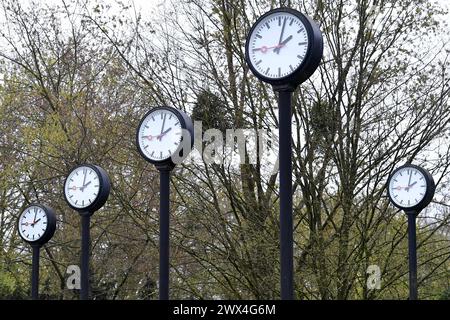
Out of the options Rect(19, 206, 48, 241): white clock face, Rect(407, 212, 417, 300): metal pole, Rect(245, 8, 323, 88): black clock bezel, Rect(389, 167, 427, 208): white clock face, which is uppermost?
Rect(245, 8, 323, 88): black clock bezel

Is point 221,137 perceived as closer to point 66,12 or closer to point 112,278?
point 66,12

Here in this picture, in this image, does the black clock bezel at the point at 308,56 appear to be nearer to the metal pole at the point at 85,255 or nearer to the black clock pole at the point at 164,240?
the black clock pole at the point at 164,240

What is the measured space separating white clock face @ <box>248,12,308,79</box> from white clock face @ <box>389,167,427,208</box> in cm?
320

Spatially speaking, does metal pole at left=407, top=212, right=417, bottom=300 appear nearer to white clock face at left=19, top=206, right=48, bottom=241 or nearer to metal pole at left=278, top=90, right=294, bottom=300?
metal pole at left=278, top=90, right=294, bottom=300

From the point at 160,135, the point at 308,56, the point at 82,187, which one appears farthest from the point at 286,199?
the point at 82,187

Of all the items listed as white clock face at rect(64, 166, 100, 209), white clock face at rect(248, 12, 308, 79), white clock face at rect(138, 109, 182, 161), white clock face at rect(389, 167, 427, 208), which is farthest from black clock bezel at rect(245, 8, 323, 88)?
white clock face at rect(389, 167, 427, 208)

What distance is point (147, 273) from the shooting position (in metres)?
14.4

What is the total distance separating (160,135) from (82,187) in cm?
165

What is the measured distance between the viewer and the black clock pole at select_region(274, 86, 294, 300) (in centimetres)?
527

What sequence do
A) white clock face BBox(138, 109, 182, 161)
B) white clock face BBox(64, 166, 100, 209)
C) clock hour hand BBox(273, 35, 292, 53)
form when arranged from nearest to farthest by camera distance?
1. clock hour hand BBox(273, 35, 292, 53)
2. white clock face BBox(138, 109, 182, 161)
3. white clock face BBox(64, 166, 100, 209)

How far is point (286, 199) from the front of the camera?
5.38m

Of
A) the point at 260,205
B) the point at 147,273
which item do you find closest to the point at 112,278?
the point at 147,273

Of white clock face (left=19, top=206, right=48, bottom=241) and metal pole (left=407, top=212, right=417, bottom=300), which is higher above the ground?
white clock face (left=19, top=206, right=48, bottom=241)
